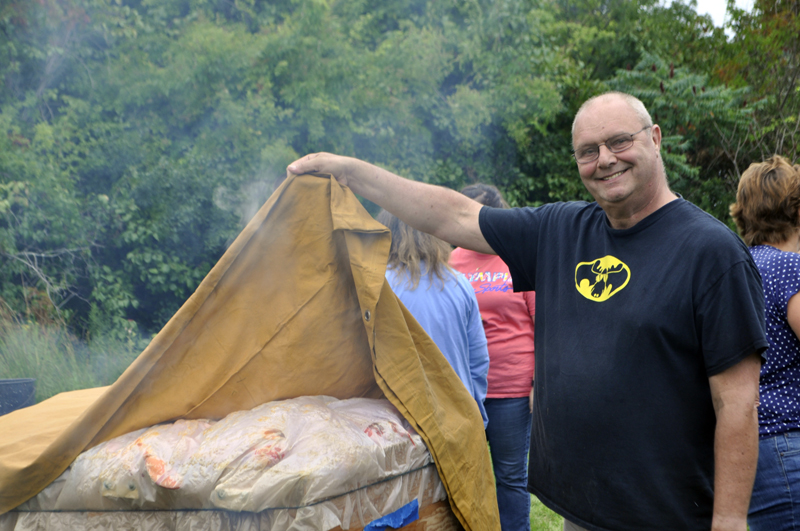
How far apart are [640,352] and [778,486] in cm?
91

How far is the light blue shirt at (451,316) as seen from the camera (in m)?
2.78

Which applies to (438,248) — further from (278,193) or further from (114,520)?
(114,520)

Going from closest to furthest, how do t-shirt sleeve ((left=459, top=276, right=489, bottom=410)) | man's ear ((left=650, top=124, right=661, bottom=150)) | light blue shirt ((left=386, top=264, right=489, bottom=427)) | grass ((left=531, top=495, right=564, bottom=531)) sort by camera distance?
man's ear ((left=650, top=124, right=661, bottom=150)) → light blue shirt ((left=386, top=264, right=489, bottom=427)) → t-shirt sleeve ((left=459, top=276, right=489, bottom=410)) → grass ((left=531, top=495, right=564, bottom=531))

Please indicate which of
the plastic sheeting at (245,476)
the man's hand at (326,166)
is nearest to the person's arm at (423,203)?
the man's hand at (326,166)

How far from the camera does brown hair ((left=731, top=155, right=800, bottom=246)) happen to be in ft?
7.66

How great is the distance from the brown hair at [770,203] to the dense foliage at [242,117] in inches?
257

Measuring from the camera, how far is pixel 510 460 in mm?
3238

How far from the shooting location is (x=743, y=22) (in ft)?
45.8

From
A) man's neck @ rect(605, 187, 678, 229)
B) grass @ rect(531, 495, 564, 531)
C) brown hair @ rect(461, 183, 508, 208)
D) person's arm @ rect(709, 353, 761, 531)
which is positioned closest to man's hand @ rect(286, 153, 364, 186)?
man's neck @ rect(605, 187, 678, 229)

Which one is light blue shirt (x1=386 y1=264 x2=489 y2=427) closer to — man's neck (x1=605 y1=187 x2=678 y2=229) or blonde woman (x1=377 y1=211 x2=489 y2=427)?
blonde woman (x1=377 y1=211 x2=489 y2=427)

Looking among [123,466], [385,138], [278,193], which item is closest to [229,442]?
[123,466]

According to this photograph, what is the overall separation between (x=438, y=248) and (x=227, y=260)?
120cm

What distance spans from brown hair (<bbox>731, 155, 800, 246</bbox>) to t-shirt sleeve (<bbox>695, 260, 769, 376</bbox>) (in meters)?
0.94

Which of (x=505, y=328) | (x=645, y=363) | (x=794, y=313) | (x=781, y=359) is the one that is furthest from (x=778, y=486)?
(x=505, y=328)
